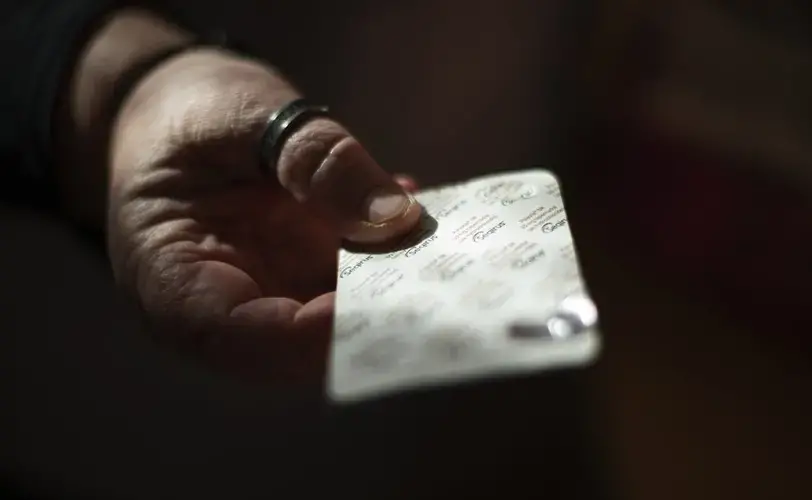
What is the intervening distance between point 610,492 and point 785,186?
26 cm

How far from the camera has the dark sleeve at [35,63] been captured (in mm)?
475

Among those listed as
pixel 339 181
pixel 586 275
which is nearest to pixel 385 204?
pixel 339 181

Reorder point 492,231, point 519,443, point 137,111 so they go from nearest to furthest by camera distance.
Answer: point 492,231, point 137,111, point 519,443

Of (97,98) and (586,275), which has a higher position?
(97,98)

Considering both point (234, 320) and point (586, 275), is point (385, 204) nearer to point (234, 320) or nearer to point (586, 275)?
point (234, 320)

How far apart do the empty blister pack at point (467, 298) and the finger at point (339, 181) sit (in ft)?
0.05

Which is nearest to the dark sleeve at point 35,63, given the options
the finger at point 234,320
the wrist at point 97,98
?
the wrist at point 97,98

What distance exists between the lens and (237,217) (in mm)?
423

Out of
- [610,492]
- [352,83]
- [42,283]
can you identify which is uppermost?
[352,83]

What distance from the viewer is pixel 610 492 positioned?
0.56 meters

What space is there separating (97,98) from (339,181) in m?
0.19

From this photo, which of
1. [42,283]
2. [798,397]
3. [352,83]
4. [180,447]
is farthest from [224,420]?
[798,397]

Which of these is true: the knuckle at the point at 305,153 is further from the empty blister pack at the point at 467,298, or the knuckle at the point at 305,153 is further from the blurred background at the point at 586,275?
the blurred background at the point at 586,275

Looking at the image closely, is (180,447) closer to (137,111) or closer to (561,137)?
(137,111)
